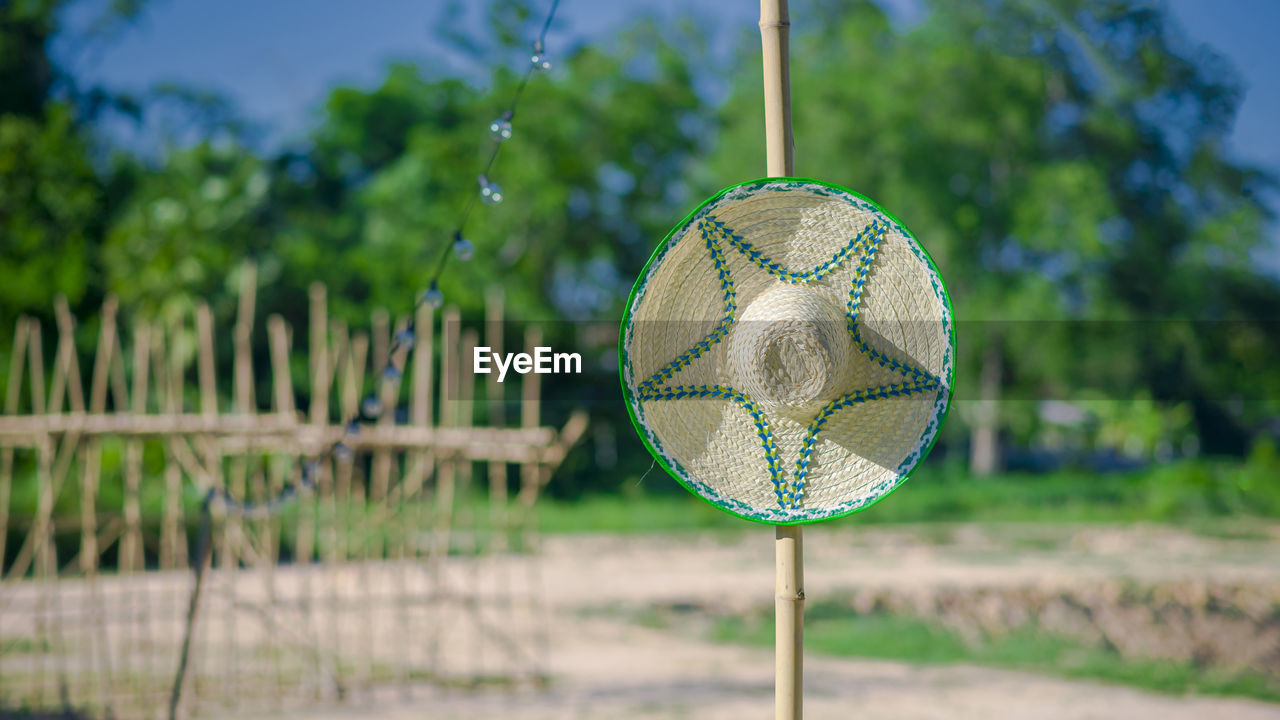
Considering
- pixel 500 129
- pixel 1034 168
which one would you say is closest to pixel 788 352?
pixel 500 129

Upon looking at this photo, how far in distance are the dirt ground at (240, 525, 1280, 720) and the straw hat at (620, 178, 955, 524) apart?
2998 millimetres

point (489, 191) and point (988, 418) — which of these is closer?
point (489, 191)

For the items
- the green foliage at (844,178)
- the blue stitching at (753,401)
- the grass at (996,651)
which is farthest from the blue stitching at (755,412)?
the green foliage at (844,178)

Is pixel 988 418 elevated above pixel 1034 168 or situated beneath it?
situated beneath

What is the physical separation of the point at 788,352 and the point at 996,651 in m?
4.71

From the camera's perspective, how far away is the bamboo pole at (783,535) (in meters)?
1.49

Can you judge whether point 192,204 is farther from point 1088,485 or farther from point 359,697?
point 1088,485

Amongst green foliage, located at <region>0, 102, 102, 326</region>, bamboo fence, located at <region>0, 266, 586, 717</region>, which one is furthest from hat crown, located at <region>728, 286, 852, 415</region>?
green foliage, located at <region>0, 102, 102, 326</region>

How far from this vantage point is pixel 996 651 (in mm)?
5586

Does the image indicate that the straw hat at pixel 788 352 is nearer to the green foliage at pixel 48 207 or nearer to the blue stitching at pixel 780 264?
the blue stitching at pixel 780 264

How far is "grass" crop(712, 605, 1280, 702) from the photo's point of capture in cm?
483

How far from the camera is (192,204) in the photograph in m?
10.2

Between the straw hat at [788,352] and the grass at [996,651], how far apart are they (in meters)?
3.99

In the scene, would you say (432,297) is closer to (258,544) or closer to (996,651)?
(258,544)
